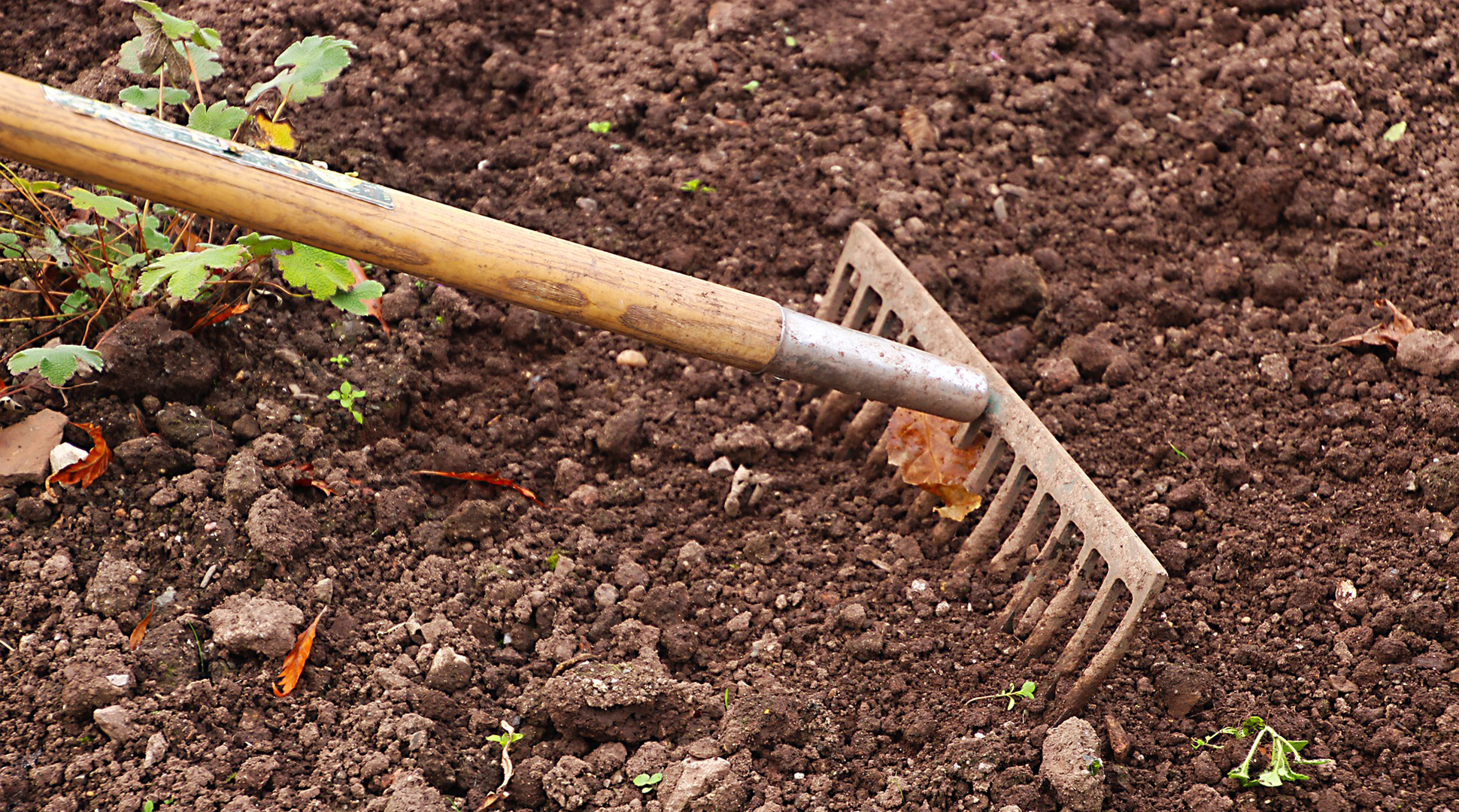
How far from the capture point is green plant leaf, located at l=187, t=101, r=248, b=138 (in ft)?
7.50

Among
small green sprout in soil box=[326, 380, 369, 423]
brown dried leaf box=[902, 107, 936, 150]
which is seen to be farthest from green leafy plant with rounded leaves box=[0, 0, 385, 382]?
brown dried leaf box=[902, 107, 936, 150]

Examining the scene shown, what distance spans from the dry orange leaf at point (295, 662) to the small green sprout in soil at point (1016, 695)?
58.7 inches

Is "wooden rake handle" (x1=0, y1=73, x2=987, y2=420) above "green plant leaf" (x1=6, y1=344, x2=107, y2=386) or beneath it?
above

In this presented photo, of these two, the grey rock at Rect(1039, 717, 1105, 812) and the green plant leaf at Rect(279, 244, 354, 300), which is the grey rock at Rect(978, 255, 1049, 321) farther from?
the green plant leaf at Rect(279, 244, 354, 300)

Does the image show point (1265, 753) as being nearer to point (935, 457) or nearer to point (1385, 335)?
point (935, 457)

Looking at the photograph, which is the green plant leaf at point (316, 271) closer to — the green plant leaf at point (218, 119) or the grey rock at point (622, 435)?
the green plant leaf at point (218, 119)

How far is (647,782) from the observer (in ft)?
7.16

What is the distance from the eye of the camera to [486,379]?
2967 mm

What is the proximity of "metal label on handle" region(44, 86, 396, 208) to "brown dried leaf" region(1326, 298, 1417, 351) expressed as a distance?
101 inches

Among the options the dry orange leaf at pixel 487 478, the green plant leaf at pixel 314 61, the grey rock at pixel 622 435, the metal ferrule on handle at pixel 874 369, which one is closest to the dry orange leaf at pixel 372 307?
the dry orange leaf at pixel 487 478

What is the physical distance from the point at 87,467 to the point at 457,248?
3.62 ft

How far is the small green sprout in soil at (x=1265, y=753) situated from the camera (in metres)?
2.18

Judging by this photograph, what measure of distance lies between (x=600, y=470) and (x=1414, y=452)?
213 cm

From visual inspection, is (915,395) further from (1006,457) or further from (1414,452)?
(1414,452)
